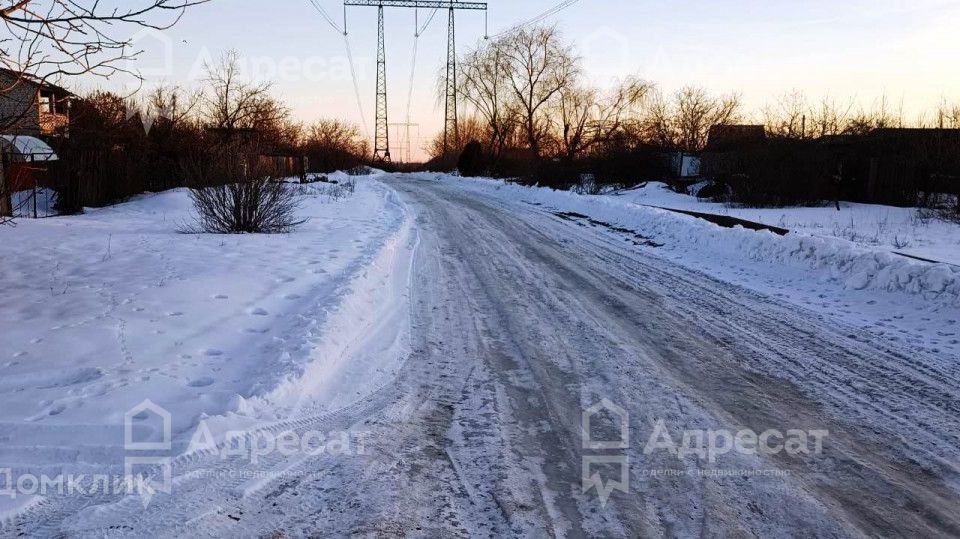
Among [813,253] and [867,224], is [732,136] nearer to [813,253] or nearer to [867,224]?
[867,224]

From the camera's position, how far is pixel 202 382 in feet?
15.0

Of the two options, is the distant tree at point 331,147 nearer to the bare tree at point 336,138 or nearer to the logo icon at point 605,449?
the bare tree at point 336,138

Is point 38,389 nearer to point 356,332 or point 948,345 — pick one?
point 356,332

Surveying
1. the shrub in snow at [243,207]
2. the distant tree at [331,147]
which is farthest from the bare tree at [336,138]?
the shrub in snow at [243,207]

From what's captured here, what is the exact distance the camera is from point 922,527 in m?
3.02

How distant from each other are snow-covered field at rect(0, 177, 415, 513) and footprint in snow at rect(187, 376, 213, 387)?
1 centimetres

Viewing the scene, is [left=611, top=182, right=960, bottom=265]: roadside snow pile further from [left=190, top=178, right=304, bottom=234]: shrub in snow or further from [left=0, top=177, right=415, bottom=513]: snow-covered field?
[left=190, top=178, right=304, bottom=234]: shrub in snow

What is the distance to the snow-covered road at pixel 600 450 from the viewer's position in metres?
3.02

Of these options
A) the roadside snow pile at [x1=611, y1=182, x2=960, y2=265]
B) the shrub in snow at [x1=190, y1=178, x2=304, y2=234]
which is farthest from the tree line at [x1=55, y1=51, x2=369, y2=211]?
the roadside snow pile at [x1=611, y1=182, x2=960, y2=265]

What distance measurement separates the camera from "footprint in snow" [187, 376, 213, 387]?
4.52 m

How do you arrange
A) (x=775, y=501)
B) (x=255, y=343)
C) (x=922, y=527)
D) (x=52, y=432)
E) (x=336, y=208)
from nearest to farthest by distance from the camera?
(x=922, y=527), (x=775, y=501), (x=52, y=432), (x=255, y=343), (x=336, y=208)

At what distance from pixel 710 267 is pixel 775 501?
777 centimetres

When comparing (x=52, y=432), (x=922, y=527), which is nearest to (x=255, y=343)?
(x=52, y=432)

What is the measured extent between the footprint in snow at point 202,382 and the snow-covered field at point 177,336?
1cm
